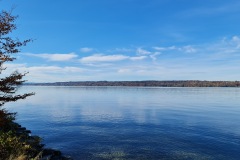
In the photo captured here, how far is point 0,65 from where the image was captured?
69.5ft

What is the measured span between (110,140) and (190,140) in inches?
403

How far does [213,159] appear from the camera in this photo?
26297 millimetres

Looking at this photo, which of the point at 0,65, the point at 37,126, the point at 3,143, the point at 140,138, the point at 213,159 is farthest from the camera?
the point at 37,126

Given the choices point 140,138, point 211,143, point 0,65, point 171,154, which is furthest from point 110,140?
point 0,65

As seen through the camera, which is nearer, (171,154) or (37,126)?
(171,154)

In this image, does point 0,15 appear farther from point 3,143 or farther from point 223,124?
point 223,124

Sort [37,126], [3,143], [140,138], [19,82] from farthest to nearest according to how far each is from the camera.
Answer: [37,126]
[140,138]
[19,82]
[3,143]

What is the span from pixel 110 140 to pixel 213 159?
42.6 ft

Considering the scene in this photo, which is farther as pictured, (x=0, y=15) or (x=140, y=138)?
(x=140, y=138)

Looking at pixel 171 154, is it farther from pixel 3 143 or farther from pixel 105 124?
pixel 105 124

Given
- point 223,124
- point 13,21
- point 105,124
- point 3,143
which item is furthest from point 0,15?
point 223,124

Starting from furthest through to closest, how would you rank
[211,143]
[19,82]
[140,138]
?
[140,138] → [211,143] → [19,82]

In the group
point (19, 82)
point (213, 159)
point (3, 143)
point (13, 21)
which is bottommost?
point (213, 159)

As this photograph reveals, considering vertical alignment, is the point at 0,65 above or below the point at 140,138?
above
